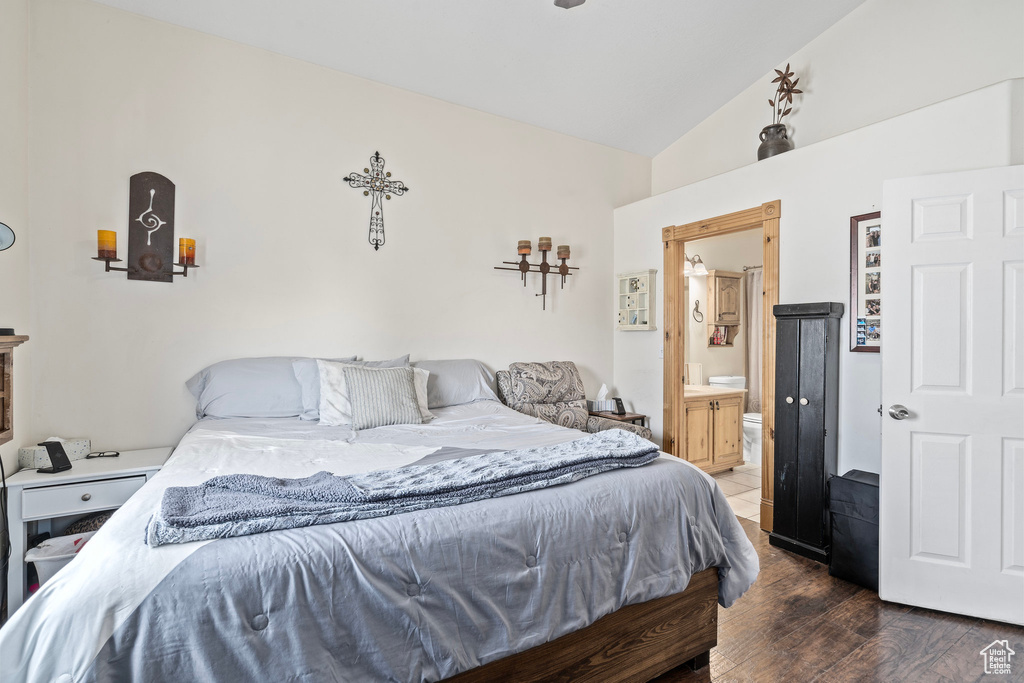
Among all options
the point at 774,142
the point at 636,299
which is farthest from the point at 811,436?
the point at 774,142

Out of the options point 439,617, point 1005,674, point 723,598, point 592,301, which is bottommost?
point 1005,674

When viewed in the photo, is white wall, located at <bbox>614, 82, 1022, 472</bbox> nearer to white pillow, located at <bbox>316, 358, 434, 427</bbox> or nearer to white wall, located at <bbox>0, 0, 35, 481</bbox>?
white pillow, located at <bbox>316, 358, 434, 427</bbox>

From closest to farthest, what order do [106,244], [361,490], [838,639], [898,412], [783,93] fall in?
[361,490] → [838,639] → [898,412] → [106,244] → [783,93]

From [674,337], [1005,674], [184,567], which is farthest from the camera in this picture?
[674,337]

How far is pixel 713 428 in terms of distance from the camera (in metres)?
4.52

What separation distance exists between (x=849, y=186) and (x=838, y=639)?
2339 millimetres

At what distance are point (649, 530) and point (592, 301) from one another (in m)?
3.00

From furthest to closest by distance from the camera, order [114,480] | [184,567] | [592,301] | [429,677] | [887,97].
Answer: [592,301]
[887,97]
[114,480]
[429,677]
[184,567]

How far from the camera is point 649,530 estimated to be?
1688 millimetres

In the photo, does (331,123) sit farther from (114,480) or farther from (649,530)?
(649,530)

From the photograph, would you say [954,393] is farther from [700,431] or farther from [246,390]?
[246,390]

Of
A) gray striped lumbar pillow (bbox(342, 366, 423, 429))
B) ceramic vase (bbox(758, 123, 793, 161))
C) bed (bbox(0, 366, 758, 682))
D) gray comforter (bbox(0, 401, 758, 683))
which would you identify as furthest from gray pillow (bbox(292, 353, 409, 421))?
ceramic vase (bbox(758, 123, 793, 161))

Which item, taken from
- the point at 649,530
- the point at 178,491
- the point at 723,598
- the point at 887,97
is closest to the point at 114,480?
the point at 178,491

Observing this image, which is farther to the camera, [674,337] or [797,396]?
[674,337]
